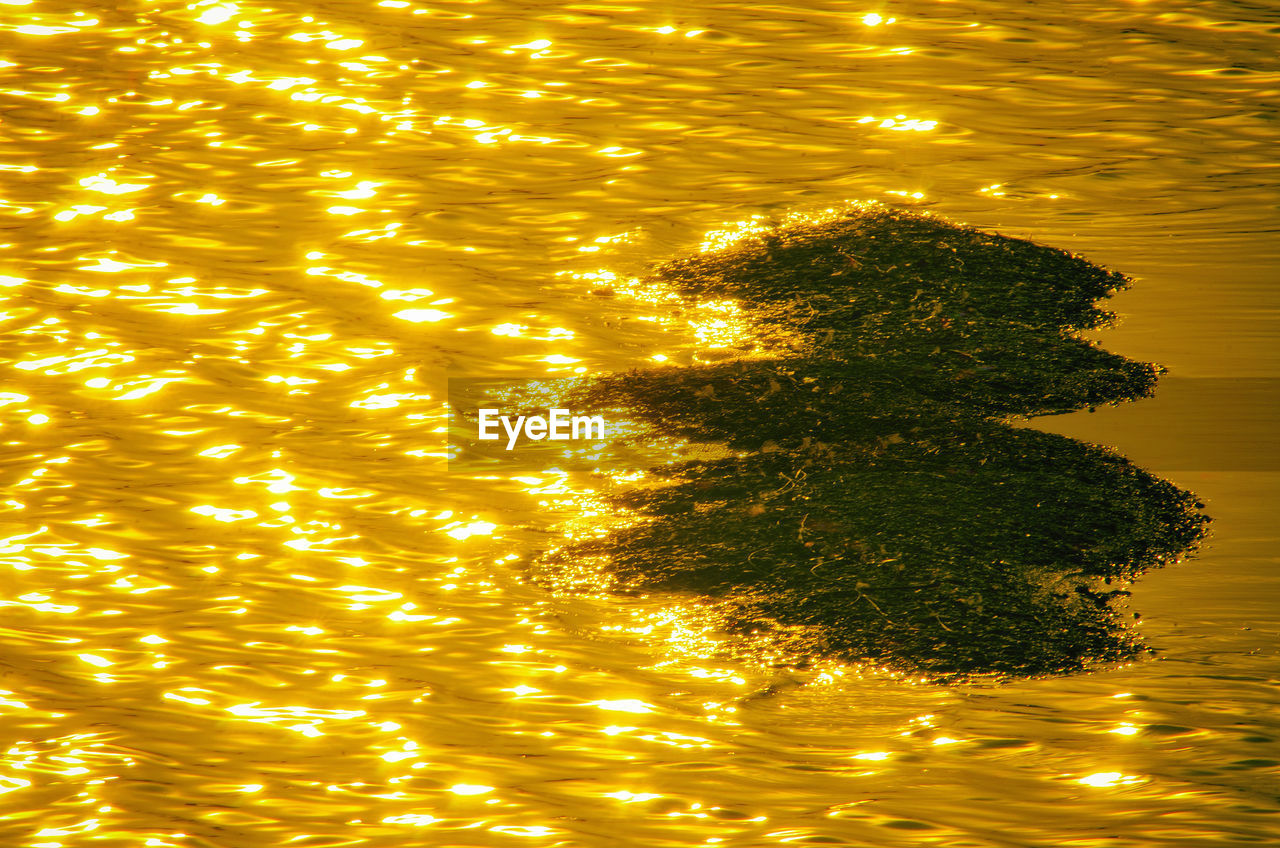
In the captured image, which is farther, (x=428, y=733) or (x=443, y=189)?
(x=443, y=189)

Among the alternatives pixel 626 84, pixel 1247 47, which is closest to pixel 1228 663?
pixel 1247 47

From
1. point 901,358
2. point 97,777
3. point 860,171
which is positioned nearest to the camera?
point 97,777

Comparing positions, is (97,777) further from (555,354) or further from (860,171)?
(860,171)

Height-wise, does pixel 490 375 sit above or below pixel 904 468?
above
